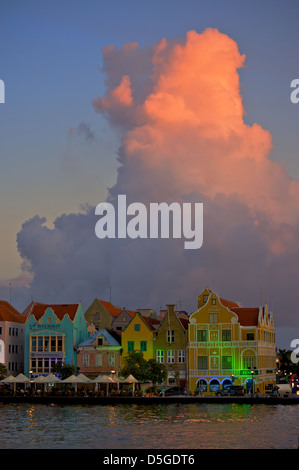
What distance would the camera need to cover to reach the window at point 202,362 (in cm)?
12375

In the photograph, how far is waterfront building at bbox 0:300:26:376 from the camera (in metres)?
136

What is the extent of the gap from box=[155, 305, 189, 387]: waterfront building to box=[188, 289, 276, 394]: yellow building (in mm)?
2331

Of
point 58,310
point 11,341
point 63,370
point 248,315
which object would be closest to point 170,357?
point 248,315

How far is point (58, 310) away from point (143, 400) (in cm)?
3339

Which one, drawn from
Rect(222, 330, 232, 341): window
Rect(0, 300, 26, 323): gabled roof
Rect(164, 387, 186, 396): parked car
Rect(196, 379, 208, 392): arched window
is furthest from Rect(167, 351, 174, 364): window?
Rect(0, 300, 26, 323): gabled roof

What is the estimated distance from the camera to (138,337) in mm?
129000

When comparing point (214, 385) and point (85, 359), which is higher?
point (85, 359)

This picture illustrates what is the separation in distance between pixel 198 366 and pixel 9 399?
2972cm

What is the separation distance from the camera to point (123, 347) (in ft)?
425

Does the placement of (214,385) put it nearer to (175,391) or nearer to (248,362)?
(248,362)

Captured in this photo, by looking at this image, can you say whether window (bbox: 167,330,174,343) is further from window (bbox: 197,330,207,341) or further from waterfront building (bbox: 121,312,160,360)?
window (bbox: 197,330,207,341)
